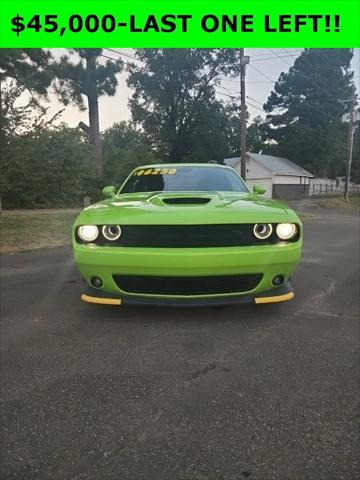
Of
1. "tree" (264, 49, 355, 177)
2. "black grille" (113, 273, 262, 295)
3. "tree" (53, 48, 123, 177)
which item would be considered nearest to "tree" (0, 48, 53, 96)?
"tree" (53, 48, 123, 177)

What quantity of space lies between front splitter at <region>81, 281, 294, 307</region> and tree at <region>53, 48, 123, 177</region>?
1824 cm

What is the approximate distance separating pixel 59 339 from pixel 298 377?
171 centimetres

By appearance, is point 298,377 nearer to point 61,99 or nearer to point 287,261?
point 287,261

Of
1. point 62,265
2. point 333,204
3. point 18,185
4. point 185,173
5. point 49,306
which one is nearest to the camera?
point 49,306

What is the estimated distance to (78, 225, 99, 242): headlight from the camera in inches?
123

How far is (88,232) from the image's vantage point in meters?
3.15

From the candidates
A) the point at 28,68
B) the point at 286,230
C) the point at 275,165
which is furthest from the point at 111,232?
the point at 275,165

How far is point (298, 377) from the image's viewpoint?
7.86ft

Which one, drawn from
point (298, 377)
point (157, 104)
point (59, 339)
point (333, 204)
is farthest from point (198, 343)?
point (157, 104)

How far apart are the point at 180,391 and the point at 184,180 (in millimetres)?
2762

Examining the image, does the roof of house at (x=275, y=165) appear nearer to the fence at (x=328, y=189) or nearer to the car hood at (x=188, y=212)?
the fence at (x=328, y=189)

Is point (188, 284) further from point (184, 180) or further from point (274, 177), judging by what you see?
point (274, 177)

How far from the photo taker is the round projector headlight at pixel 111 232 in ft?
10.2

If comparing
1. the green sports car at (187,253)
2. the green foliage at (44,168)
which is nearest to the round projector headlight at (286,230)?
the green sports car at (187,253)
